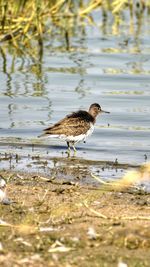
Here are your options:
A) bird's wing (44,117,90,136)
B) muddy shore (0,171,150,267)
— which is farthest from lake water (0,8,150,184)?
muddy shore (0,171,150,267)

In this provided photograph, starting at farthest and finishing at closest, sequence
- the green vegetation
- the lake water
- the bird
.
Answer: the green vegetation
the lake water
the bird

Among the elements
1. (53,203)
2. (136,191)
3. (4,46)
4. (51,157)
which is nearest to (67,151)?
(51,157)

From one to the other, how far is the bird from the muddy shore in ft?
10.3

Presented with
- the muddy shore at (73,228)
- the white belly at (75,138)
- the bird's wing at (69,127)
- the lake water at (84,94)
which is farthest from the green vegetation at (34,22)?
the muddy shore at (73,228)

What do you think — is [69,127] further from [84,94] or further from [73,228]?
[73,228]

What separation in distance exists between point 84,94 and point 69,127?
3906 mm

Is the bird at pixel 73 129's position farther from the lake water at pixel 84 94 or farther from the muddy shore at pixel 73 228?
the muddy shore at pixel 73 228

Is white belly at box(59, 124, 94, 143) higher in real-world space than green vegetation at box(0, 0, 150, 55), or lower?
lower

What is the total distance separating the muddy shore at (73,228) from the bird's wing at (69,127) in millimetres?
3139

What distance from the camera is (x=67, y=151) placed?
11.5 metres

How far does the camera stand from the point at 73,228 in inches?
253

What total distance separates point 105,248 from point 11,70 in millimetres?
12156

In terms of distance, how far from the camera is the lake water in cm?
1165

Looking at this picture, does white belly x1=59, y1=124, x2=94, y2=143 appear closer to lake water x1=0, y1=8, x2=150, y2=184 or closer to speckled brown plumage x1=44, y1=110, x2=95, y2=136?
speckled brown plumage x1=44, y1=110, x2=95, y2=136
